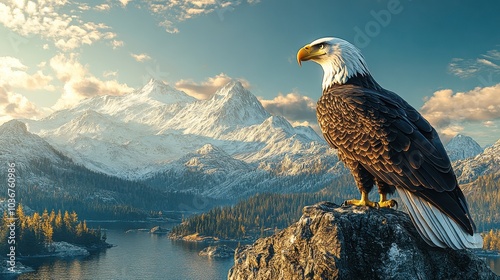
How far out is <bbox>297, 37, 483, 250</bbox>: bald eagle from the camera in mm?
7066

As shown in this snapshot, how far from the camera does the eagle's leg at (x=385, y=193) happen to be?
26.8 ft

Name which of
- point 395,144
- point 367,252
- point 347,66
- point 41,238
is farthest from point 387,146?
point 41,238

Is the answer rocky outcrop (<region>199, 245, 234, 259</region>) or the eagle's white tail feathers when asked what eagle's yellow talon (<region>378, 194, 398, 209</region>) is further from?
rocky outcrop (<region>199, 245, 234, 259</region>)

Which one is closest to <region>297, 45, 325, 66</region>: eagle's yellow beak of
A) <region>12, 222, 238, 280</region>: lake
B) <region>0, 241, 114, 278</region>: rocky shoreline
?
<region>12, 222, 238, 280</region>: lake

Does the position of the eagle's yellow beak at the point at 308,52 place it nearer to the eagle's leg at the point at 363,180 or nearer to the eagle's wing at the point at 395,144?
the eagle's wing at the point at 395,144

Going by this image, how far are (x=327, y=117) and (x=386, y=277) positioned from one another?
3075 mm

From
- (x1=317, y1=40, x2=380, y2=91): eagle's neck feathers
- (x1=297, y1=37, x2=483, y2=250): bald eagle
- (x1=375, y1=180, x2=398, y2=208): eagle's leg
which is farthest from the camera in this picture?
(x1=317, y1=40, x2=380, y2=91): eagle's neck feathers

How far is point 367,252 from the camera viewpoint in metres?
7.79

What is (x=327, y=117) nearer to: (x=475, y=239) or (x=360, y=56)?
(x=360, y=56)

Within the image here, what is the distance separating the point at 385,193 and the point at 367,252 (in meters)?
1.16

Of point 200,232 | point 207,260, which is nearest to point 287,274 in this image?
point 207,260

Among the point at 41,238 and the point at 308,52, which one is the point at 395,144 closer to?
the point at 308,52

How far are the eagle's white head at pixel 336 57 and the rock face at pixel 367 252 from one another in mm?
2678

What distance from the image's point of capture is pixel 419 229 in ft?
23.7
